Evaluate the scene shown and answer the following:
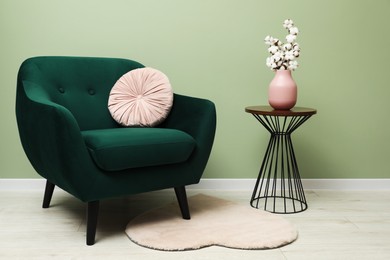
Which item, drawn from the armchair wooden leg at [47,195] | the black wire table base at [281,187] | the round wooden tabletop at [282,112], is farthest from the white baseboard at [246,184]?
the round wooden tabletop at [282,112]

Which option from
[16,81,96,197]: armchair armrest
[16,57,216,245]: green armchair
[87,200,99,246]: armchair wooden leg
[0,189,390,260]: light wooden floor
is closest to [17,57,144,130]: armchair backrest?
[16,57,216,245]: green armchair

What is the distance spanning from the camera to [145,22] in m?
3.08

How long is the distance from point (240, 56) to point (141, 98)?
2.71 ft

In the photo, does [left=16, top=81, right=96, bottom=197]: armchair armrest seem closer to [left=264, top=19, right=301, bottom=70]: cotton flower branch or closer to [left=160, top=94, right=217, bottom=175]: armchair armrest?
[left=160, top=94, right=217, bottom=175]: armchair armrest

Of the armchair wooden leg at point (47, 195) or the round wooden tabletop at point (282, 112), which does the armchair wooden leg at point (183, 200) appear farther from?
the armchair wooden leg at point (47, 195)

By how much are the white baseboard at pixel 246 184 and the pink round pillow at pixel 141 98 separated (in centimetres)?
78

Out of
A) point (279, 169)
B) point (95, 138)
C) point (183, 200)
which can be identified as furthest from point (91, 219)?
point (279, 169)

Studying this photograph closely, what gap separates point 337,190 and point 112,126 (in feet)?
5.21

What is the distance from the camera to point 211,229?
2.31m

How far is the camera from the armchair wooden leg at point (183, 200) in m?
2.44

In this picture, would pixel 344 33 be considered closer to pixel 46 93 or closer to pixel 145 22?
pixel 145 22

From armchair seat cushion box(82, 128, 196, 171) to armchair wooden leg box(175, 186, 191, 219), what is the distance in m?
0.20

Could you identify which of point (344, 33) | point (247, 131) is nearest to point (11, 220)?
point (247, 131)

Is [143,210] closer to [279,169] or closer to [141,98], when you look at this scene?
[141,98]
